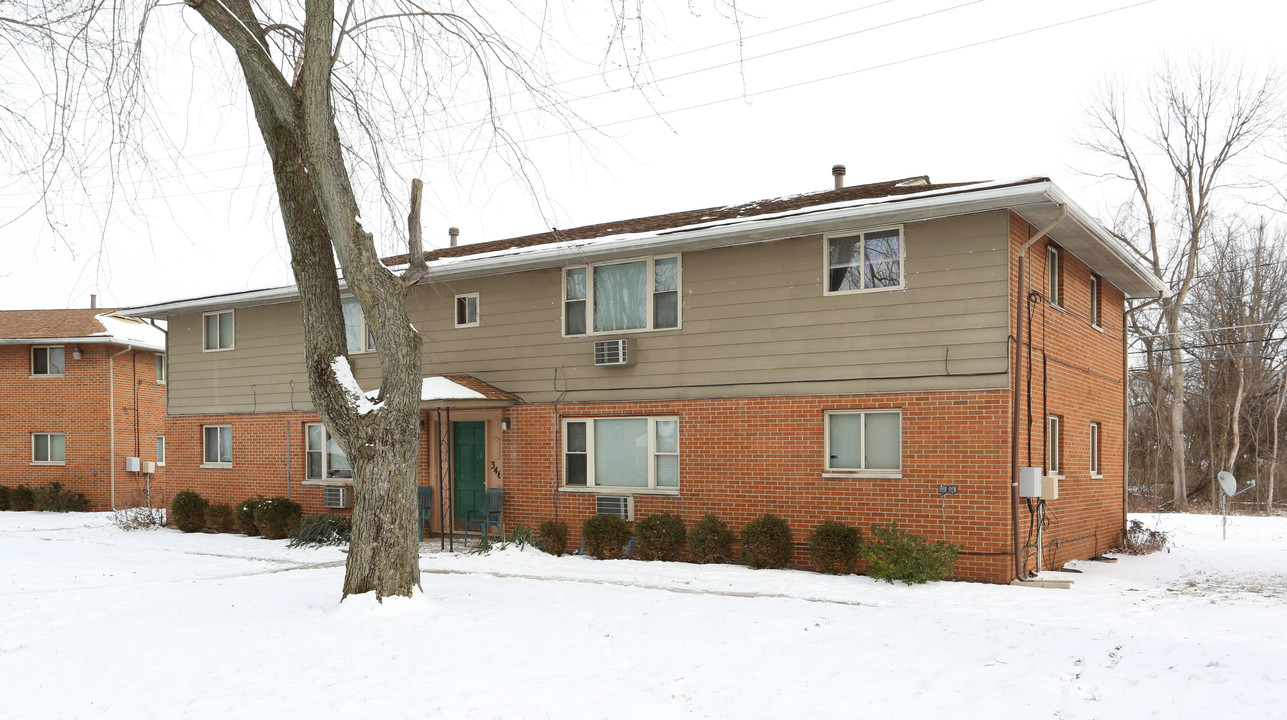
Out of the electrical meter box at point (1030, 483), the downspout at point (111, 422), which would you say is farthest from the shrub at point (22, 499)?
the electrical meter box at point (1030, 483)

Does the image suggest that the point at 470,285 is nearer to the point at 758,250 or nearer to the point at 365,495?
the point at 758,250

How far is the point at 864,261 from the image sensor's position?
12305 millimetres

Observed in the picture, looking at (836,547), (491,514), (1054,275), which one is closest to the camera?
(836,547)

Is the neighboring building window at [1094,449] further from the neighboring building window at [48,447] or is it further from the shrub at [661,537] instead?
the neighboring building window at [48,447]

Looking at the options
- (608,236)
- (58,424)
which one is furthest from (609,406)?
(58,424)

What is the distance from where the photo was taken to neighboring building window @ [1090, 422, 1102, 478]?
15301 millimetres

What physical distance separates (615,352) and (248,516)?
8.49 meters

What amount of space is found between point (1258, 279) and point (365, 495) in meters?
32.7

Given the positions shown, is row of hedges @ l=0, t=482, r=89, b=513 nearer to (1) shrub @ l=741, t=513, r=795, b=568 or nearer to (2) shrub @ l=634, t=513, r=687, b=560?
(2) shrub @ l=634, t=513, r=687, b=560

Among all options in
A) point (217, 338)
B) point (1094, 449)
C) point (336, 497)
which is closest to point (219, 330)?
point (217, 338)

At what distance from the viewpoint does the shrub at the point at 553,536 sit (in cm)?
1419

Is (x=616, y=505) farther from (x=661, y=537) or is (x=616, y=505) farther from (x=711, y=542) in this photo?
(x=711, y=542)

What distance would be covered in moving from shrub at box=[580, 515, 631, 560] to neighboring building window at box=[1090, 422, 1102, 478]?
7740 mm

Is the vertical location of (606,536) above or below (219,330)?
below
